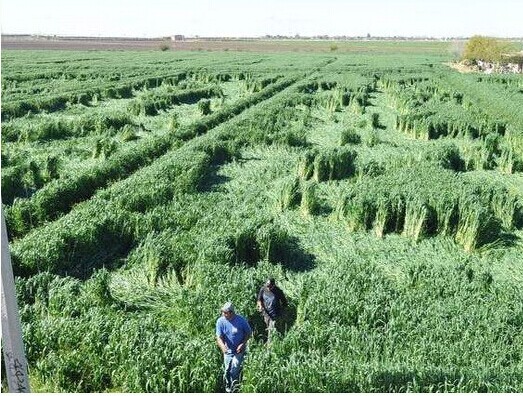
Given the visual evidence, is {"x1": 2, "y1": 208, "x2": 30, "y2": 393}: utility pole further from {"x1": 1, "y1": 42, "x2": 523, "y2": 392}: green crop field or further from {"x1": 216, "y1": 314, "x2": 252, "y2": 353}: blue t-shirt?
{"x1": 216, "y1": 314, "x2": 252, "y2": 353}: blue t-shirt

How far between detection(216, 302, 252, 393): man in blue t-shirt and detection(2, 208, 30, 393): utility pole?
128 inches

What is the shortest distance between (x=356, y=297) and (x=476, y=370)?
245 centimetres

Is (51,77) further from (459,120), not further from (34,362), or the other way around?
(34,362)

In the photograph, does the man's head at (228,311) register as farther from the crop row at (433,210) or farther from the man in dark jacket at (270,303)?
the crop row at (433,210)

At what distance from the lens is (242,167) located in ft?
61.3

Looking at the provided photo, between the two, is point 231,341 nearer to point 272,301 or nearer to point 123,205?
point 272,301

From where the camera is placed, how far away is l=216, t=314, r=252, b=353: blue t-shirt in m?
7.29

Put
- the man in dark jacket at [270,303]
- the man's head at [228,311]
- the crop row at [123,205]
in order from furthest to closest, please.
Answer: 1. the crop row at [123,205]
2. the man in dark jacket at [270,303]
3. the man's head at [228,311]

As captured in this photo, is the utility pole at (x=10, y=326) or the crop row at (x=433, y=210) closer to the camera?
the utility pole at (x=10, y=326)

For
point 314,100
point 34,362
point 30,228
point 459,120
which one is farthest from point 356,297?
point 314,100

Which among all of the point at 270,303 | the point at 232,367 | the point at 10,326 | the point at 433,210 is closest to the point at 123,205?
the point at 270,303

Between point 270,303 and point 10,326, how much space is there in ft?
16.9

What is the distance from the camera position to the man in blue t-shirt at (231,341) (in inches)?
285

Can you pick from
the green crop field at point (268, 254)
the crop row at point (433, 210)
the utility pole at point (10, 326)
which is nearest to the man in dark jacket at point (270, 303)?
the green crop field at point (268, 254)
